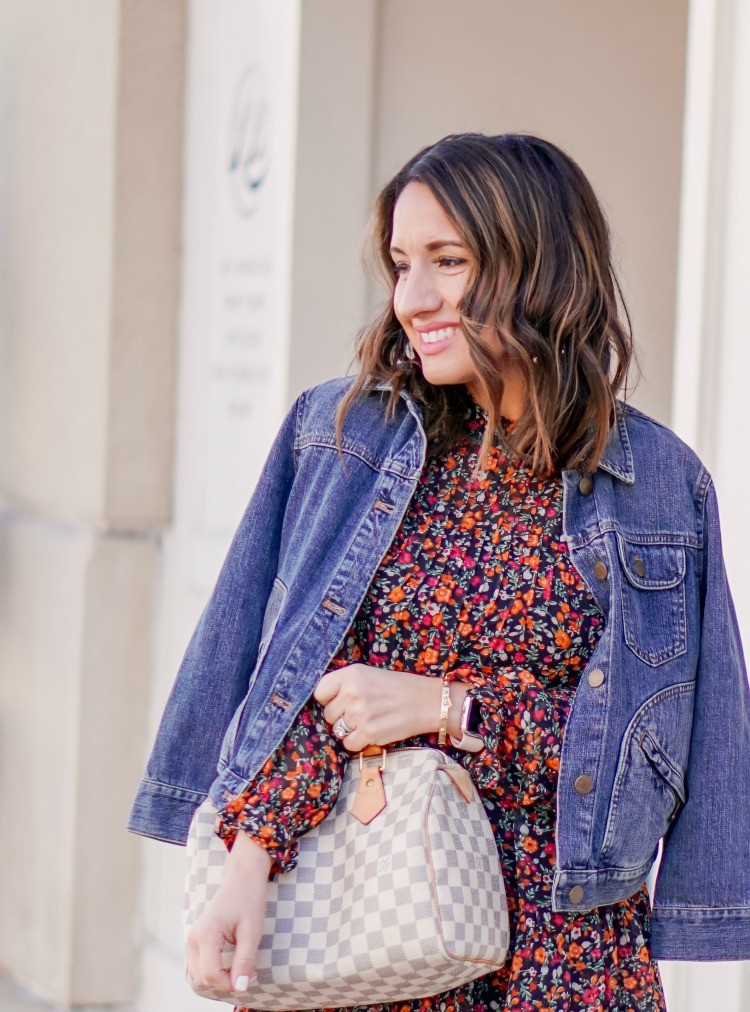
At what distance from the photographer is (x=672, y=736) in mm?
2170

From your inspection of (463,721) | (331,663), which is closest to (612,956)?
(463,721)

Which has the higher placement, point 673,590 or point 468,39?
point 468,39

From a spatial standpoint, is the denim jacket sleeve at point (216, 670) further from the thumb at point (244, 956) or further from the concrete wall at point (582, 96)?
the concrete wall at point (582, 96)

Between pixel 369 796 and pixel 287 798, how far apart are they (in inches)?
4.3

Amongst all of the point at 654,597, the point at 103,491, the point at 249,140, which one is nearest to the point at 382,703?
the point at 654,597

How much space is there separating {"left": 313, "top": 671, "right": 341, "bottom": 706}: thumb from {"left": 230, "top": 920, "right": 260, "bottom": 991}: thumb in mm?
312

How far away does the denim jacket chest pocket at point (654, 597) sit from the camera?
2164 mm

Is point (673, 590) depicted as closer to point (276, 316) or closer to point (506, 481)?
point (506, 481)

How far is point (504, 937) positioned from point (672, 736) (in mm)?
359

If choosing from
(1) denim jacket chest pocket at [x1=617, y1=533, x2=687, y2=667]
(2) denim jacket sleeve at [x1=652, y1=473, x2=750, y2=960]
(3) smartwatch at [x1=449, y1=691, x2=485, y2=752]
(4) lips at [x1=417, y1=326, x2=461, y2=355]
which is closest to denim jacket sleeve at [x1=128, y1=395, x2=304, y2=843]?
(4) lips at [x1=417, y1=326, x2=461, y2=355]

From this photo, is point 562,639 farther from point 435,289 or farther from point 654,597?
point 435,289

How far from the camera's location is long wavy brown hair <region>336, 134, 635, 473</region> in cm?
218

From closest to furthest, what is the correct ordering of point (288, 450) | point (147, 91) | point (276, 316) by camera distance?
point (288, 450)
point (276, 316)
point (147, 91)

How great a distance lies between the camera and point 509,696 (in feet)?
6.94
